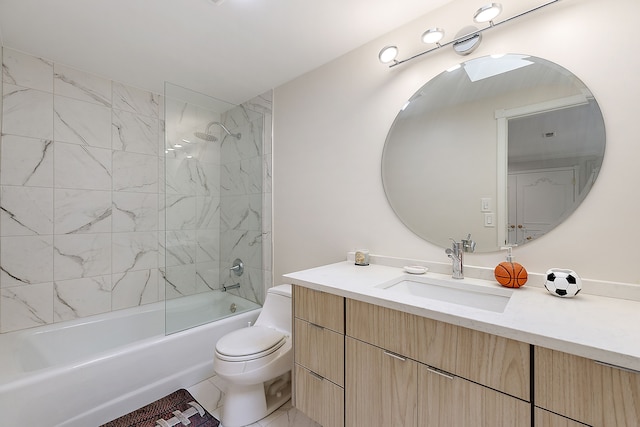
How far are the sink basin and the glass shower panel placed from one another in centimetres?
153

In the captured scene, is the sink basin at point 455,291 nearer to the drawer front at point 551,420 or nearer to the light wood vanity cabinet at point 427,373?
the light wood vanity cabinet at point 427,373

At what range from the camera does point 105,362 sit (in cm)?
155

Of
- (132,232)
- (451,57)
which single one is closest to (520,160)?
(451,57)

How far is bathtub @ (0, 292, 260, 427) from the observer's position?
1.36m

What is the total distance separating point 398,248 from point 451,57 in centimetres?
113

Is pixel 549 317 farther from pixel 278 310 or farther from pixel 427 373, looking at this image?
pixel 278 310

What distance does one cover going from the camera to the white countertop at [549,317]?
2.24 feet

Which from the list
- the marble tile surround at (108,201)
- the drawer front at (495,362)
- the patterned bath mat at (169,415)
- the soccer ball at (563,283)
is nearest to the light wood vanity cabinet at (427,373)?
the drawer front at (495,362)

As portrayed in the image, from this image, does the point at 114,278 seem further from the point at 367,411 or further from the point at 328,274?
the point at 367,411

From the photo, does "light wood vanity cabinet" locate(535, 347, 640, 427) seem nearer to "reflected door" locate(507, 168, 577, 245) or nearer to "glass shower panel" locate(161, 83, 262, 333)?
"reflected door" locate(507, 168, 577, 245)

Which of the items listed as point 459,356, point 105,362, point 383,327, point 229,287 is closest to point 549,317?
point 459,356

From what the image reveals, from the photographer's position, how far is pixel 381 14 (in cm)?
156

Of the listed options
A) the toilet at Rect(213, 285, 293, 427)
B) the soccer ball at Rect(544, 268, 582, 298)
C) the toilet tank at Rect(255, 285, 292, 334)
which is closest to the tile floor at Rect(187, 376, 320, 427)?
the toilet at Rect(213, 285, 293, 427)

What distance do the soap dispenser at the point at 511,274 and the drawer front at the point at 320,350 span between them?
2.53 ft
